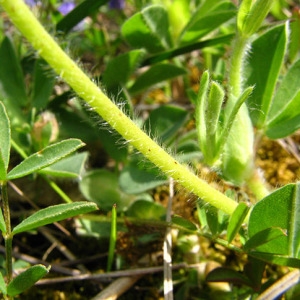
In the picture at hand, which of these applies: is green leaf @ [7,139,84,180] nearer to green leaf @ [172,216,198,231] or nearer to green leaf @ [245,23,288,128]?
green leaf @ [172,216,198,231]

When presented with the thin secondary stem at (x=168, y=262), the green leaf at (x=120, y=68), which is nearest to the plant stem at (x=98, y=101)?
the thin secondary stem at (x=168, y=262)

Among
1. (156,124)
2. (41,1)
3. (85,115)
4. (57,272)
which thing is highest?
(41,1)

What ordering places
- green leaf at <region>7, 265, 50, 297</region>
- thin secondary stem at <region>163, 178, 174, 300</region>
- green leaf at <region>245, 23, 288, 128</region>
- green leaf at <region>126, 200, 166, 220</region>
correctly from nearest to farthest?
green leaf at <region>7, 265, 50, 297</region> < thin secondary stem at <region>163, 178, 174, 300</region> < green leaf at <region>245, 23, 288, 128</region> < green leaf at <region>126, 200, 166, 220</region>

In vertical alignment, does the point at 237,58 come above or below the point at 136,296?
above

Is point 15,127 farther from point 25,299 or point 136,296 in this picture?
point 136,296

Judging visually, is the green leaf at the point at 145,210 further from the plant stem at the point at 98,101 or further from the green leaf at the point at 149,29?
the green leaf at the point at 149,29

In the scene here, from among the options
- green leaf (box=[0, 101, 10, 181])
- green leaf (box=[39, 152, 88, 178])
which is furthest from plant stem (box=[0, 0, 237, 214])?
green leaf (box=[39, 152, 88, 178])

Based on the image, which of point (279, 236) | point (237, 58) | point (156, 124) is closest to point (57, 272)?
point (156, 124)

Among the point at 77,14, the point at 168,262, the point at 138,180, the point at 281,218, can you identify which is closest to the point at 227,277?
the point at 168,262
